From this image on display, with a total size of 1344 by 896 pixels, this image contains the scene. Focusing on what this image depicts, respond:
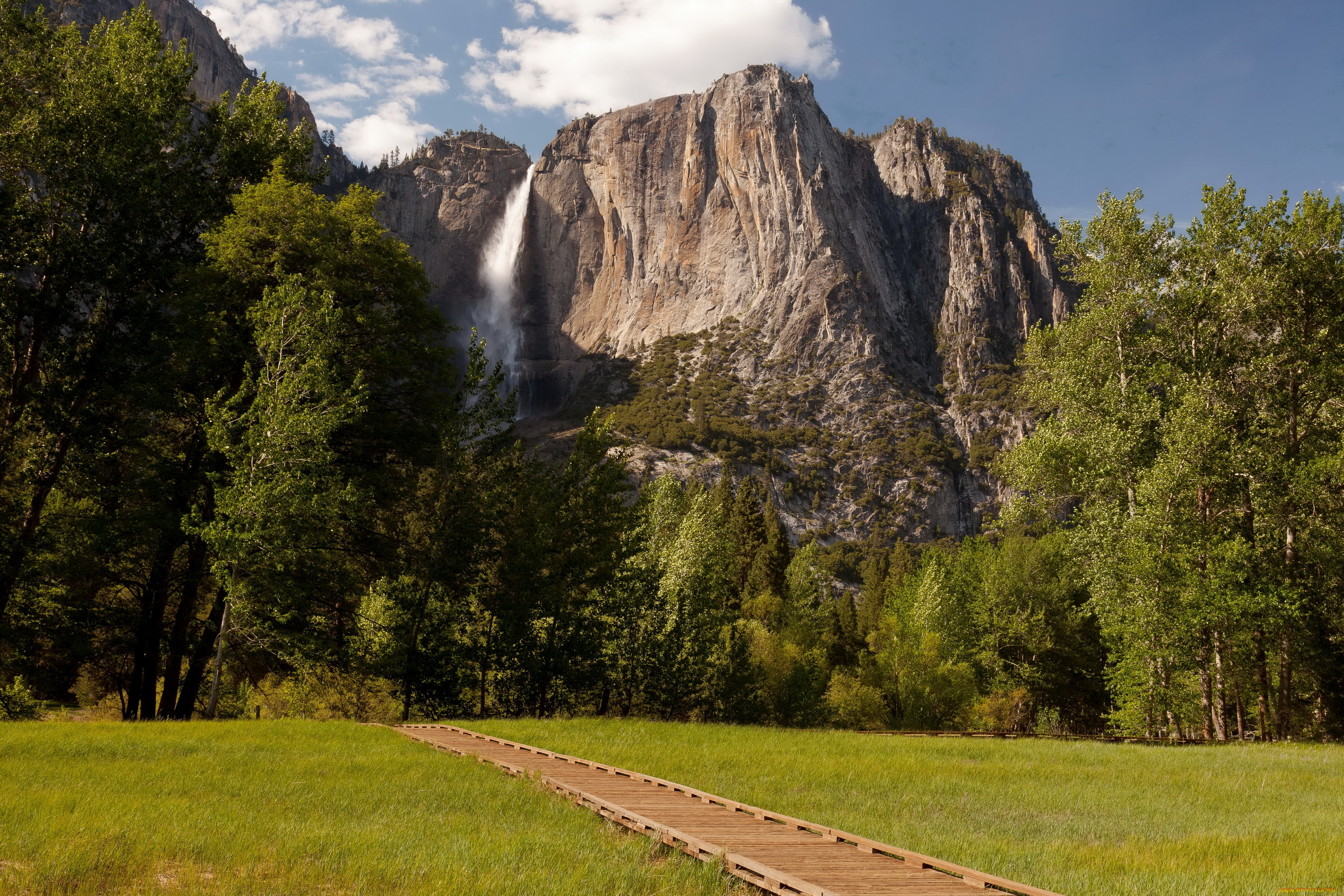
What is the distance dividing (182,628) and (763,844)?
20992 mm

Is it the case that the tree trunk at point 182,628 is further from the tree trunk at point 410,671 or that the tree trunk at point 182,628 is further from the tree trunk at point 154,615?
the tree trunk at point 410,671

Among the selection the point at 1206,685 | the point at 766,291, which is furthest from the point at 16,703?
the point at 766,291

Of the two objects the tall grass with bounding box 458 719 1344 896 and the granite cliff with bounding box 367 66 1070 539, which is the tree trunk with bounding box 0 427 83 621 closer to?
the tall grass with bounding box 458 719 1344 896

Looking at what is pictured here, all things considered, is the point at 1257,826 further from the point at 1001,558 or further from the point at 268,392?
the point at 1001,558

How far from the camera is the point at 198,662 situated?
2256 cm

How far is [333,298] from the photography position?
23.2 meters

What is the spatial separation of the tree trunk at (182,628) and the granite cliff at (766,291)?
93480mm

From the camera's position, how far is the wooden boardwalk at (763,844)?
7.03 m

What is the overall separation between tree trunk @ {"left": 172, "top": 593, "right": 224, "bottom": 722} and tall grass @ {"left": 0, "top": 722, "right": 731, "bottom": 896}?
28.9ft

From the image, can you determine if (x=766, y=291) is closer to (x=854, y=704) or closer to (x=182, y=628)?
(x=854, y=704)

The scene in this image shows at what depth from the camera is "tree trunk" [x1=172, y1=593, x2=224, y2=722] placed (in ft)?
73.4

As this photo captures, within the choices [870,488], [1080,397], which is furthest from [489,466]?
[870,488]

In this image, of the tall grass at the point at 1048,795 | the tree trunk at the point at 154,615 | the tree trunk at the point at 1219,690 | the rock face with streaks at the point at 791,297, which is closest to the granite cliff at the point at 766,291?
the rock face with streaks at the point at 791,297

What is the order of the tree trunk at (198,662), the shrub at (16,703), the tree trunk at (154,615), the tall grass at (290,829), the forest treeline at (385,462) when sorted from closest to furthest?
the tall grass at (290,829), the shrub at (16,703), the forest treeline at (385,462), the tree trunk at (154,615), the tree trunk at (198,662)
